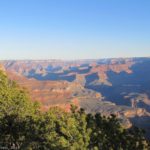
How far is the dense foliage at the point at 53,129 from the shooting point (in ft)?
113

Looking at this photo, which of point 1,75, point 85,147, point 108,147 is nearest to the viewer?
point 85,147

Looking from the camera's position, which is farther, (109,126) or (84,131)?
(109,126)

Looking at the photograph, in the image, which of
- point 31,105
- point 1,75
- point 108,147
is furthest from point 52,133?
point 1,75

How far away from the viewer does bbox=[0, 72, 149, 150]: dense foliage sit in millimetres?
34372

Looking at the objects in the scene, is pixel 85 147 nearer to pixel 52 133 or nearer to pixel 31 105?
pixel 52 133

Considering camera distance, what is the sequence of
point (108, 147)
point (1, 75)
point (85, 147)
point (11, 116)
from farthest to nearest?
point (1, 75)
point (11, 116)
point (108, 147)
point (85, 147)

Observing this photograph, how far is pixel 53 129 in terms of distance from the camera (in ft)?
117

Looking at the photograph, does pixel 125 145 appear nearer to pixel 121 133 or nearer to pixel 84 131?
pixel 121 133

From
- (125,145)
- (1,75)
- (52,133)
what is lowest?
(125,145)

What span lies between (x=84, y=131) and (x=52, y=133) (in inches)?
125

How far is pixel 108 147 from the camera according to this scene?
4069 centimetres

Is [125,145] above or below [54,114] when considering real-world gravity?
below

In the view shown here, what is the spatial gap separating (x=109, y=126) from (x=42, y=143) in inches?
389

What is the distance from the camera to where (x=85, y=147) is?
34750mm
